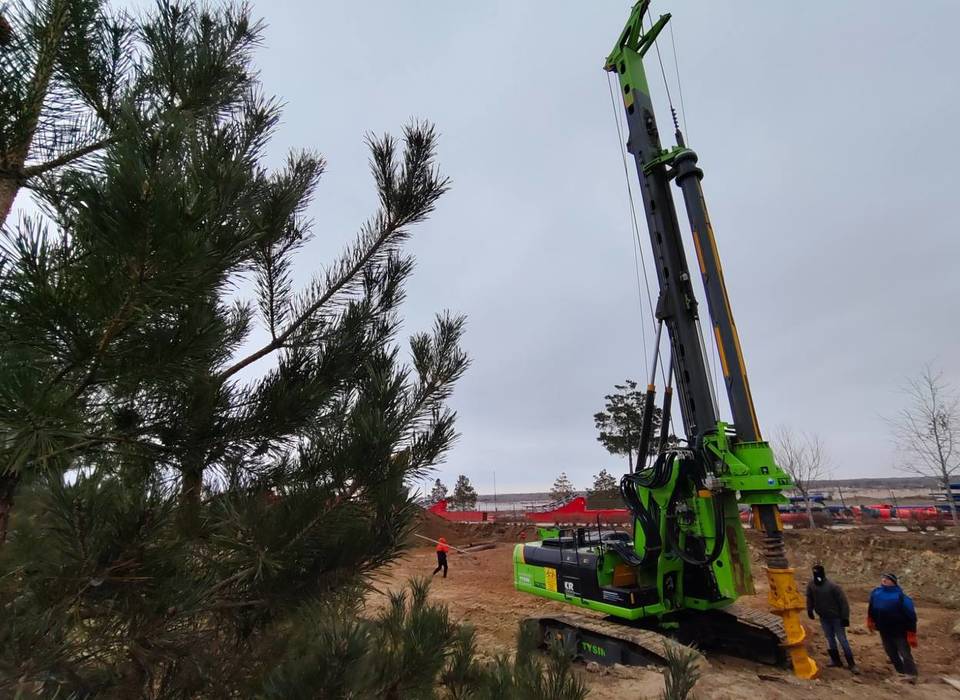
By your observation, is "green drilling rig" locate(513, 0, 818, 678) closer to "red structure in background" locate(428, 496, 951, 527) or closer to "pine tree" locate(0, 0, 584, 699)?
"pine tree" locate(0, 0, 584, 699)

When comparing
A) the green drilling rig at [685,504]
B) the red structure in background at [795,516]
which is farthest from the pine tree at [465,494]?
the green drilling rig at [685,504]

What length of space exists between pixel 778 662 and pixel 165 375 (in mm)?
8588

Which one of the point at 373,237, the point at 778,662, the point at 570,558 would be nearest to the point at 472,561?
the point at 570,558

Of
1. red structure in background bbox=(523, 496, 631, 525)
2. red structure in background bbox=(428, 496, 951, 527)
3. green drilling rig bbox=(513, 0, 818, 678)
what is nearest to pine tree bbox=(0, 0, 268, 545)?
green drilling rig bbox=(513, 0, 818, 678)

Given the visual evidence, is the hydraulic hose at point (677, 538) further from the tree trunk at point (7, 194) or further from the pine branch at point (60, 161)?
the tree trunk at point (7, 194)

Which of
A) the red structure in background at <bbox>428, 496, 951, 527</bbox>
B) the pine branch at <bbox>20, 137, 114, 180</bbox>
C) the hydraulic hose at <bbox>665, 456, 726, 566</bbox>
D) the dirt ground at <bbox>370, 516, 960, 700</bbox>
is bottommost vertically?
the dirt ground at <bbox>370, 516, 960, 700</bbox>

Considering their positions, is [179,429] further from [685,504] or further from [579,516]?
[579,516]

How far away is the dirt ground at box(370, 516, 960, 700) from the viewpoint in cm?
585

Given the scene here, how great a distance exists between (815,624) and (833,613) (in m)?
3.61

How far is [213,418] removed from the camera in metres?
2.16

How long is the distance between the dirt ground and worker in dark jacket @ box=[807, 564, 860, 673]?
0.22 metres

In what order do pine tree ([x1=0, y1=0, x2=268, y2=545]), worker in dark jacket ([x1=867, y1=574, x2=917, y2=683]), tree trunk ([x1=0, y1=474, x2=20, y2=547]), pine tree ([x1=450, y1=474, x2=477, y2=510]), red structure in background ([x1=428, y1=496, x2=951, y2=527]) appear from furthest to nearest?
pine tree ([x1=450, y1=474, x2=477, y2=510]), red structure in background ([x1=428, y1=496, x2=951, y2=527]), worker in dark jacket ([x1=867, y1=574, x2=917, y2=683]), tree trunk ([x1=0, y1=474, x2=20, y2=547]), pine tree ([x1=0, y1=0, x2=268, y2=545])

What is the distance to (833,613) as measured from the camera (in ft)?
24.6

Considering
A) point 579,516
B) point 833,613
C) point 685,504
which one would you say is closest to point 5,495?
point 685,504
